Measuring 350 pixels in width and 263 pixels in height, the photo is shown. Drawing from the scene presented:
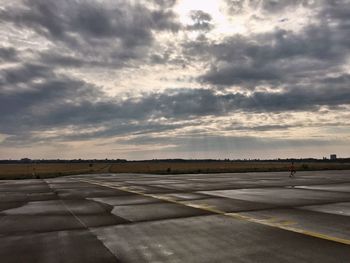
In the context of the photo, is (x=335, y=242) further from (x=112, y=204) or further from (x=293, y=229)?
(x=112, y=204)

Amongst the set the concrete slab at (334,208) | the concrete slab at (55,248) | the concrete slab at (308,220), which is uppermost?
the concrete slab at (334,208)

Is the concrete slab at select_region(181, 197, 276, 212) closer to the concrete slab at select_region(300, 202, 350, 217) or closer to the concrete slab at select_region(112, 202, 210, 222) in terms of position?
the concrete slab at select_region(112, 202, 210, 222)

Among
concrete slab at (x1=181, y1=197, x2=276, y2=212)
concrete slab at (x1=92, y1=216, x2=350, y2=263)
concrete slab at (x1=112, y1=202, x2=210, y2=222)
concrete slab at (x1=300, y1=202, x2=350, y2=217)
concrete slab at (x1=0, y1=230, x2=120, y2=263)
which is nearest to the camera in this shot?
concrete slab at (x1=92, y1=216, x2=350, y2=263)

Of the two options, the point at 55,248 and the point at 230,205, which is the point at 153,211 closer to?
the point at 230,205

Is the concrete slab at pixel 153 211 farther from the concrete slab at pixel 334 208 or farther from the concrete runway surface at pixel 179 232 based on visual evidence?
the concrete slab at pixel 334 208

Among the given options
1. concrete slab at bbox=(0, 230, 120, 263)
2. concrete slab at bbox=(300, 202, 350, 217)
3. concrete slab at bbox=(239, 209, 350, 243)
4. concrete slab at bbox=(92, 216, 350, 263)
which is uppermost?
concrete slab at bbox=(300, 202, 350, 217)

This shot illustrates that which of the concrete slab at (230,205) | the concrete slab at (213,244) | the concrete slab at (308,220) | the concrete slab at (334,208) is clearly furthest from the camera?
the concrete slab at (230,205)

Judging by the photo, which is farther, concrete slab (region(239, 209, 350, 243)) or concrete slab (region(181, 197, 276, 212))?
concrete slab (region(181, 197, 276, 212))

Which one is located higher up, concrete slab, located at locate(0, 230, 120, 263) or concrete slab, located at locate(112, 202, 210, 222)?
concrete slab, located at locate(112, 202, 210, 222)

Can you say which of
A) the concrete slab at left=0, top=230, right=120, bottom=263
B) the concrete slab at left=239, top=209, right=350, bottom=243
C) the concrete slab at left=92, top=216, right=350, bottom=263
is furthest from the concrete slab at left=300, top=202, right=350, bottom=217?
the concrete slab at left=0, top=230, right=120, bottom=263

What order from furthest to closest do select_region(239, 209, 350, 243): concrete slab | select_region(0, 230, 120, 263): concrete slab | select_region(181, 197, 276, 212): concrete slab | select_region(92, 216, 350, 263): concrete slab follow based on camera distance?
select_region(181, 197, 276, 212): concrete slab < select_region(239, 209, 350, 243): concrete slab < select_region(0, 230, 120, 263): concrete slab < select_region(92, 216, 350, 263): concrete slab

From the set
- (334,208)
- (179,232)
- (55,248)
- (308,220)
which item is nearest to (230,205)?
(334,208)

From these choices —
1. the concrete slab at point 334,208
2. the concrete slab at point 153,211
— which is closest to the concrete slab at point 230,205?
the concrete slab at point 153,211

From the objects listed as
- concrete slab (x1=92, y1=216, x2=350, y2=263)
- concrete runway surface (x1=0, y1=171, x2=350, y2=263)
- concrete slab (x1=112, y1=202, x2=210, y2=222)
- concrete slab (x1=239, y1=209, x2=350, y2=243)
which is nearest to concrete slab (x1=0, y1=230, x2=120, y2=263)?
concrete runway surface (x1=0, y1=171, x2=350, y2=263)
